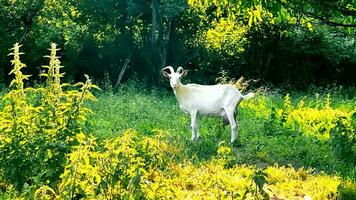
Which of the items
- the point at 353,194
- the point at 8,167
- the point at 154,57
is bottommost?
the point at 154,57

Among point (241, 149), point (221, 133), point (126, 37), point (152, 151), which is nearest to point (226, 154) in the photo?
point (152, 151)

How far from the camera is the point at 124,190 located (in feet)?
15.6

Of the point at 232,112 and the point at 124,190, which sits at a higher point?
the point at 124,190

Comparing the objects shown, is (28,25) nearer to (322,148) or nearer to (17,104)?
(322,148)

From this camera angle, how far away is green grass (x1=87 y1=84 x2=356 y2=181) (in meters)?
9.41

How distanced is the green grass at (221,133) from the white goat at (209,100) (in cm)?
35

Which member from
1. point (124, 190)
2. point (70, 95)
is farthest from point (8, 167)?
point (124, 190)

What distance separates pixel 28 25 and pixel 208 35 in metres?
6.32

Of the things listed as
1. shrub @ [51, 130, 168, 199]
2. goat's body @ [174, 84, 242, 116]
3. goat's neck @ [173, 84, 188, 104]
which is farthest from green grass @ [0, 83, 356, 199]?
goat's neck @ [173, 84, 188, 104]

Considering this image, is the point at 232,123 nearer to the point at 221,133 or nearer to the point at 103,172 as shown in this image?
the point at 221,133

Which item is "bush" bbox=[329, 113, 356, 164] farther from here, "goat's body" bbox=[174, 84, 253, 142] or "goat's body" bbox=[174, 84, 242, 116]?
"goat's body" bbox=[174, 84, 242, 116]

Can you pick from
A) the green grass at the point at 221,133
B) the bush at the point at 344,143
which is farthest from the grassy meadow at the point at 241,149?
the bush at the point at 344,143

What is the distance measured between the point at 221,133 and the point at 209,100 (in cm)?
67

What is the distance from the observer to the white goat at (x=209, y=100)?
1074 cm
